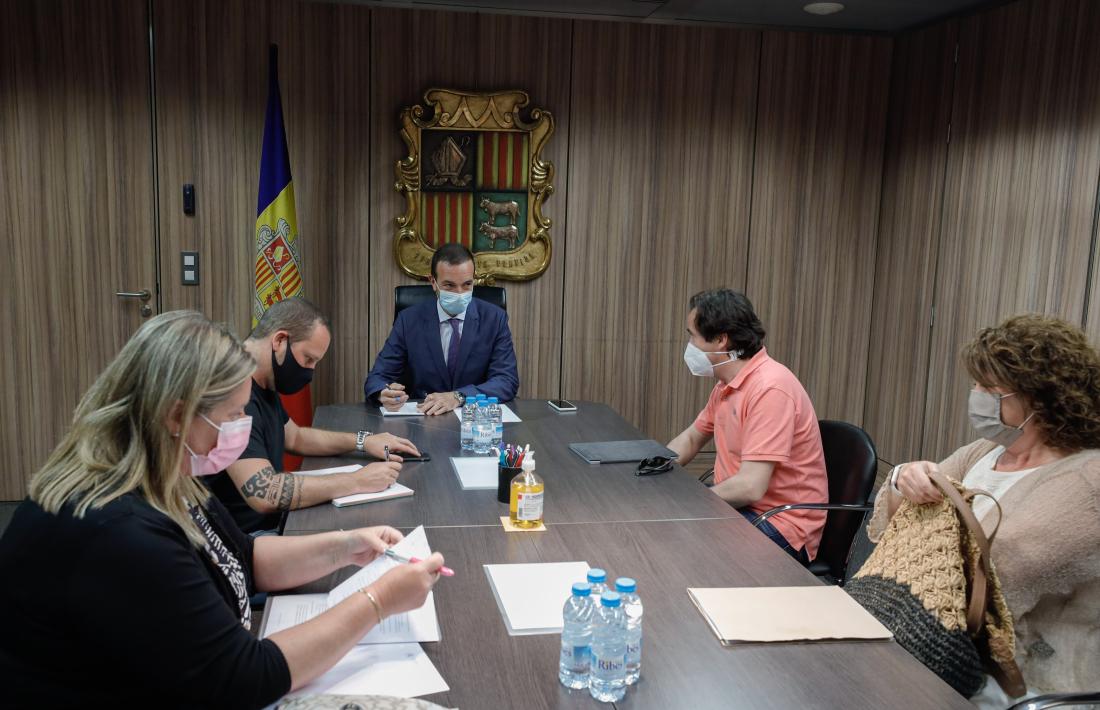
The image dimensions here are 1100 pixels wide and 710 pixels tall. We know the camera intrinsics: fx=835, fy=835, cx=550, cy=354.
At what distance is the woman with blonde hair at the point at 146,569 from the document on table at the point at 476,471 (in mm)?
981

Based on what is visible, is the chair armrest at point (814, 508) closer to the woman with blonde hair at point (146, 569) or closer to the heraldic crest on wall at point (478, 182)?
the woman with blonde hair at point (146, 569)

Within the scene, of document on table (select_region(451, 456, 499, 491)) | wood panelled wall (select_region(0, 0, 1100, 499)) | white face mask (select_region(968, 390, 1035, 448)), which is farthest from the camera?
wood panelled wall (select_region(0, 0, 1100, 499))

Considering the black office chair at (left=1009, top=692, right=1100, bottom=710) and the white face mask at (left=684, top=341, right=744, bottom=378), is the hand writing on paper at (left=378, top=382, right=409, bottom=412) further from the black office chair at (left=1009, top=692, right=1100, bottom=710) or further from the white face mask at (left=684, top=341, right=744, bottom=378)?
the black office chair at (left=1009, top=692, right=1100, bottom=710)

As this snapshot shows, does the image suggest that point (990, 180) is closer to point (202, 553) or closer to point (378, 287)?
point (378, 287)

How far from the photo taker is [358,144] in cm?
469

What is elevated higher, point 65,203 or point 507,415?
point 65,203

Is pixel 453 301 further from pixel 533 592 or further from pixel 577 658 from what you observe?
pixel 577 658

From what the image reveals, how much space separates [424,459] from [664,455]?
773 millimetres

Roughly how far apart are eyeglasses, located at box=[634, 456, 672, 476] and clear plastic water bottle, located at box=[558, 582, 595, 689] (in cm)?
124

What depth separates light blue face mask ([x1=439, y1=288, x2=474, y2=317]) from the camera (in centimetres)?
369

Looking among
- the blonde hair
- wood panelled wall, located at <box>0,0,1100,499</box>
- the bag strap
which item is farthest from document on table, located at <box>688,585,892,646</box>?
wood panelled wall, located at <box>0,0,1100,499</box>

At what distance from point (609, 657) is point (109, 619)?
0.71 m

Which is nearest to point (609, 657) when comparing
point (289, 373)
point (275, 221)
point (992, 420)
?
point (992, 420)

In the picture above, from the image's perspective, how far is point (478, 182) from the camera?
4789 mm
